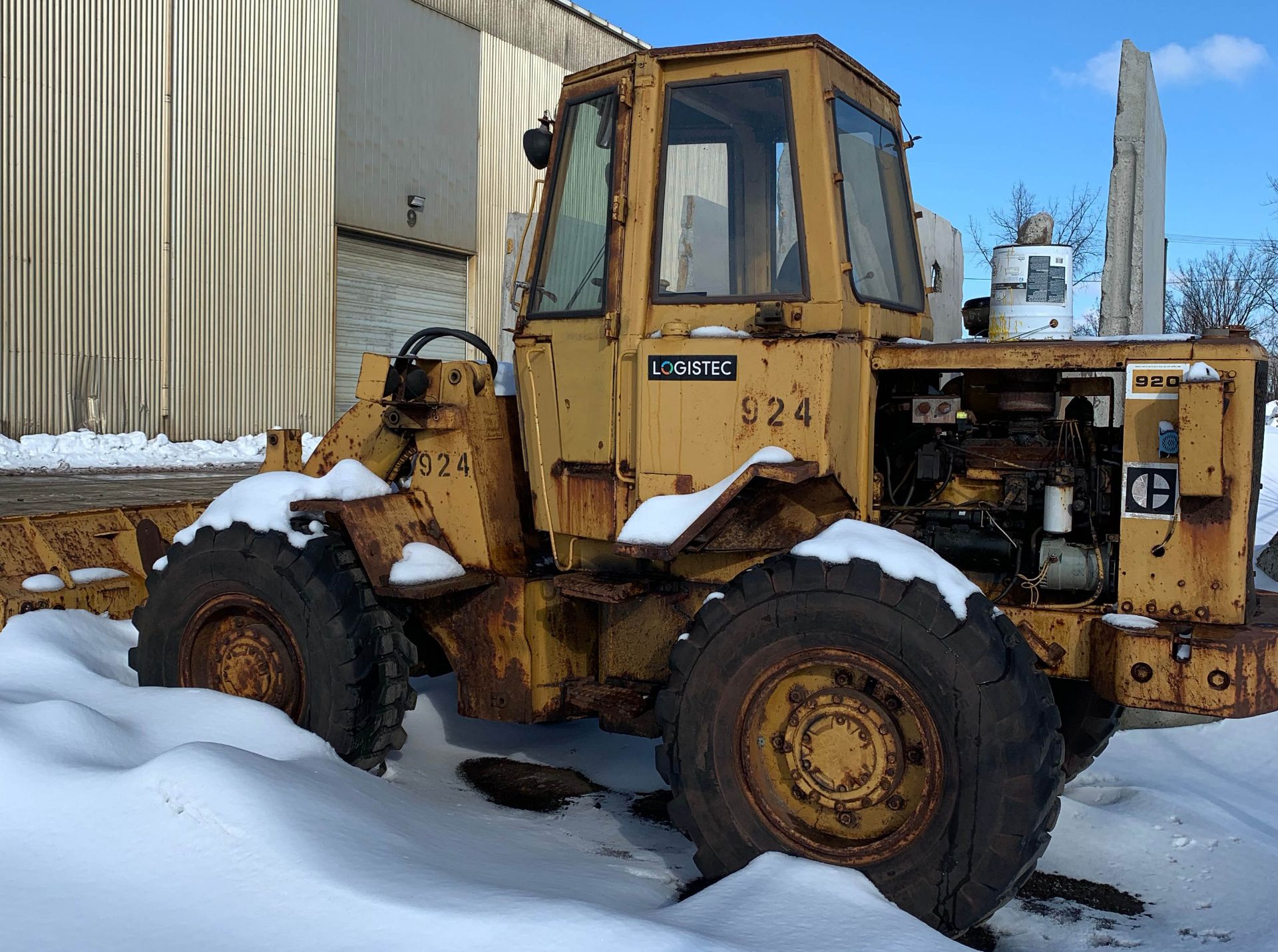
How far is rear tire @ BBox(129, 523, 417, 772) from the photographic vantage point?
479 centimetres

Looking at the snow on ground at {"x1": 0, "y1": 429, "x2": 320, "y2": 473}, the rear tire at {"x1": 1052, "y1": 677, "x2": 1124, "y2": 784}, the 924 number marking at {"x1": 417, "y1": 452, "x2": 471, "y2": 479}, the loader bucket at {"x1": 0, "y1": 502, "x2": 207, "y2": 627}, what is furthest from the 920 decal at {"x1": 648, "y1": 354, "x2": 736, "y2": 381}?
the snow on ground at {"x1": 0, "y1": 429, "x2": 320, "y2": 473}

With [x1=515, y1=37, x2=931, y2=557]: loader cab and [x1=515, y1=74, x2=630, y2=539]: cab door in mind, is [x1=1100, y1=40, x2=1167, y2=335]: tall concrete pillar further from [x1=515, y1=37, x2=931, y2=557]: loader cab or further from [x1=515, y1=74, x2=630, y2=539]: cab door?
[x1=515, y1=74, x2=630, y2=539]: cab door

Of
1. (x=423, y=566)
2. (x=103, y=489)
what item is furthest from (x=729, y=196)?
(x=103, y=489)

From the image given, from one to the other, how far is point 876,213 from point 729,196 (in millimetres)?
686

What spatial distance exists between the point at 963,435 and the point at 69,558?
4.74 meters

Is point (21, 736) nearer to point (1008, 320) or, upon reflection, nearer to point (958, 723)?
point (958, 723)

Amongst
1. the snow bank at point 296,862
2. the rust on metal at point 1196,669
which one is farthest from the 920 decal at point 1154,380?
the snow bank at point 296,862

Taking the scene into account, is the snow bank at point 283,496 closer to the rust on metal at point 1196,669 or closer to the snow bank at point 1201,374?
the rust on metal at point 1196,669

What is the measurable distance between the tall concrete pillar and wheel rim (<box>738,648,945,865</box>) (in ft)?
24.5

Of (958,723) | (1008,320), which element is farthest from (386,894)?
(1008,320)

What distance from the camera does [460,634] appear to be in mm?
5023

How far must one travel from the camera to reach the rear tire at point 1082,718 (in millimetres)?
4691

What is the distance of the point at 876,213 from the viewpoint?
474cm

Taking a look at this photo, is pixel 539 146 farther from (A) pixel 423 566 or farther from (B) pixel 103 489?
(B) pixel 103 489
